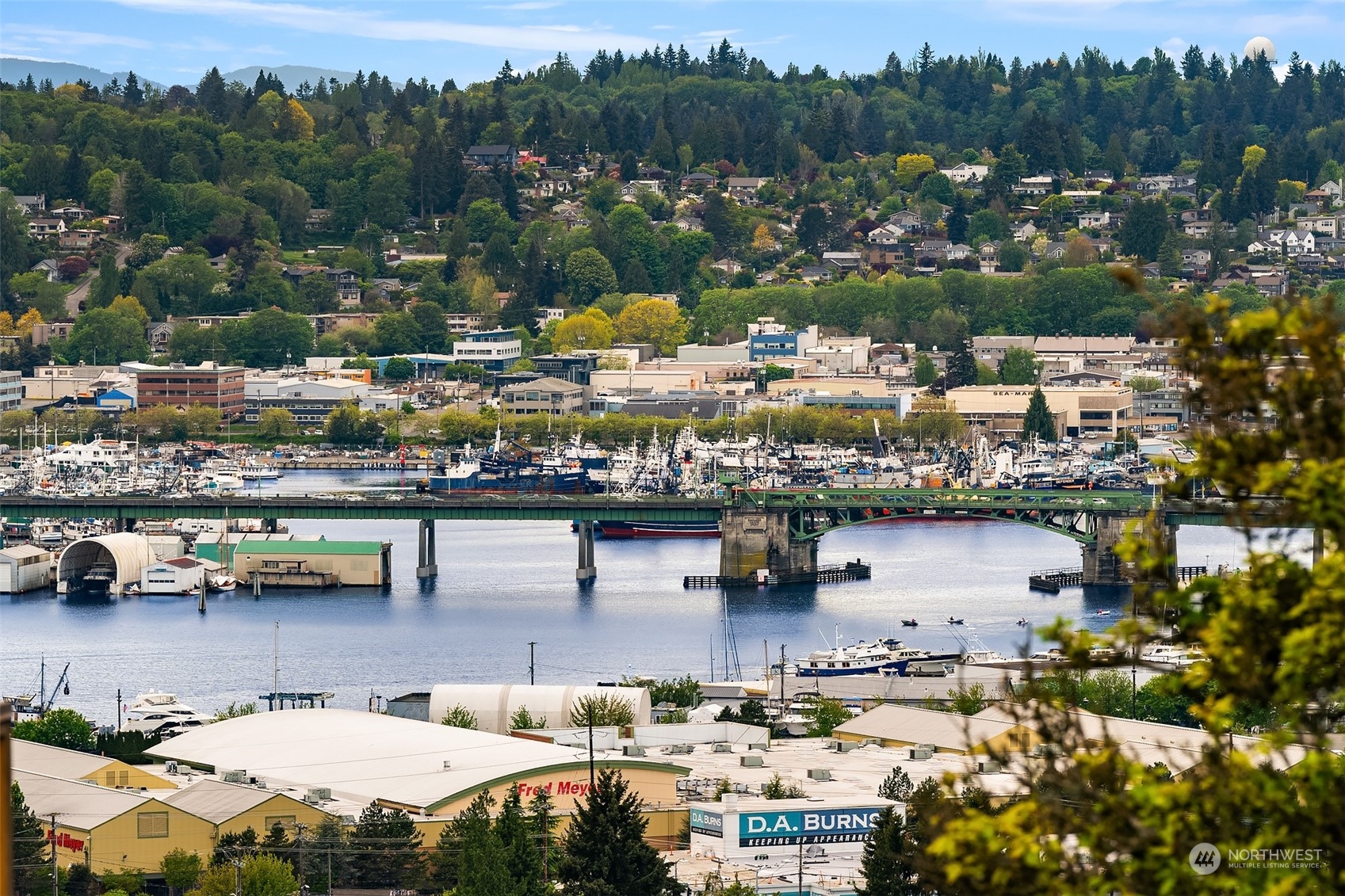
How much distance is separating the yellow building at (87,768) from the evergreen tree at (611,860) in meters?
5.04

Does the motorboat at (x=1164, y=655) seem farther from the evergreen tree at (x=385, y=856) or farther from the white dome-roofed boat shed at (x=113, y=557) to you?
the white dome-roofed boat shed at (x=113, y=557)

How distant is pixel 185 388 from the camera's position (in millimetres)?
62969

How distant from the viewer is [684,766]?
18.2m

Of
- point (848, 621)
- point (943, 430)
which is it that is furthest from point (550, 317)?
point (848, 621)

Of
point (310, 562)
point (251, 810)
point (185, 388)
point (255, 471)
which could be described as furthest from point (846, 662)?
point (185, 388)

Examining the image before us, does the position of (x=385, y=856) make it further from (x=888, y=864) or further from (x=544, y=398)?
(x=544, y=398)

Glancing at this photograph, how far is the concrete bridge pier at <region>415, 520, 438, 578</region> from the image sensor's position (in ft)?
125

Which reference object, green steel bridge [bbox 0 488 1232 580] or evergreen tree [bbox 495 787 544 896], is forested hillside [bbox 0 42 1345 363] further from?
evergreen tree [bbox 495 787 544 896]

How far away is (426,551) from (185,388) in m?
26.0

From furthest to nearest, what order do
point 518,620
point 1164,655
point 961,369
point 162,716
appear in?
1. point 961,369
2. point 518,620
3. point 1164,655
4. point 162,716

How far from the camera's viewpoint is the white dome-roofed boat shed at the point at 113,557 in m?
37.3

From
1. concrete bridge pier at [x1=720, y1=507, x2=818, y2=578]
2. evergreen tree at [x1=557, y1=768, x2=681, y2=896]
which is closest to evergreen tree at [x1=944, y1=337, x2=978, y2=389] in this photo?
concrete bridge pier at [x1=720, y1=507, x2=818, y2=578]

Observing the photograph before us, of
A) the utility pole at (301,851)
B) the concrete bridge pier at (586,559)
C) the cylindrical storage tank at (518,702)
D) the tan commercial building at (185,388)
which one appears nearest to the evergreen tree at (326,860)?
the utility pole at (301,851)

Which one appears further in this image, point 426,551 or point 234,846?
point 426,551
